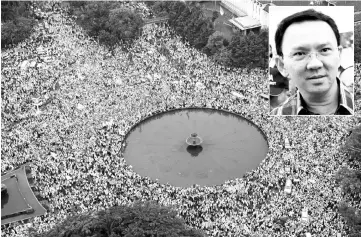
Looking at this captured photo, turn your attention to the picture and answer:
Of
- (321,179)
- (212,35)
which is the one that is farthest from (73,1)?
(321,179)

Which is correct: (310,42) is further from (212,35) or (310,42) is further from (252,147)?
(212,35)

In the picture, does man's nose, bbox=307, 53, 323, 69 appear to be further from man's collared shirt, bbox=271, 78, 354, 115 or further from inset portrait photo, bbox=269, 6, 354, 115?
man's collared shirt, bbox=271, 78, 354, 115

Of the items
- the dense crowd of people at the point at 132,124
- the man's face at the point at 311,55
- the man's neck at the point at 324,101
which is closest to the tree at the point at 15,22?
the dense crowd of people at the point at 132,124

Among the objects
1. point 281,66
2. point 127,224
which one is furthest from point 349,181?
point 127,224

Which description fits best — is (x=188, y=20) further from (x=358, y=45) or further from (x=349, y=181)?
(x=349, y=181)

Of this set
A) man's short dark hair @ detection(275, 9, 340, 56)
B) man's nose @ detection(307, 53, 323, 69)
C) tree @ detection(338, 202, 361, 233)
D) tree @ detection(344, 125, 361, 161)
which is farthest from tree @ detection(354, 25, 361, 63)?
tree @ detection(338, 202, 361, 233)

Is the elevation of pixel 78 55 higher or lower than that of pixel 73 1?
lower

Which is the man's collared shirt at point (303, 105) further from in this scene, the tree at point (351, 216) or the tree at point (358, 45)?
the tree at point (358, 45)
